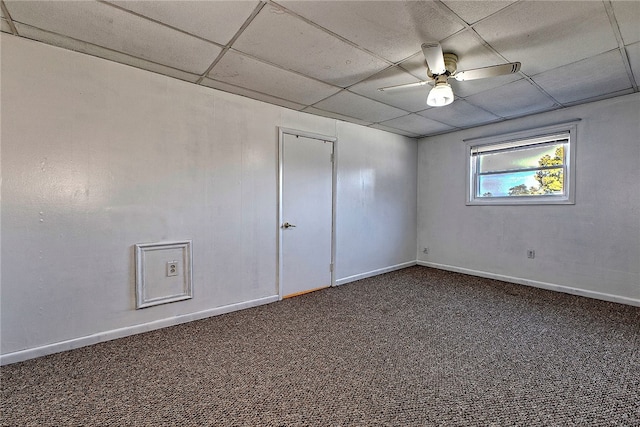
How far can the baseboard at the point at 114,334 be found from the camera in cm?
219

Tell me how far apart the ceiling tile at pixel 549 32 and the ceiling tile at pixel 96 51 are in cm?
256

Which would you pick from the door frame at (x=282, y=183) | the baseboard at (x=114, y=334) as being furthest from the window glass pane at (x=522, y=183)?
the baseboard at (x=114, y=334)

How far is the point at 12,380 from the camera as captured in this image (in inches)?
76.7

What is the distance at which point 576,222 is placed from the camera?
372 cm

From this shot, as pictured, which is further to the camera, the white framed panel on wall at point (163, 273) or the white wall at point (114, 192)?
the white framed panel on wall at point (163, 273)

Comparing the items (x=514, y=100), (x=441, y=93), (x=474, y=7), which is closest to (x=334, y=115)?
(x=441, y=93)

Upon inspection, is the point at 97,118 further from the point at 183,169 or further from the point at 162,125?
the point at 183,169

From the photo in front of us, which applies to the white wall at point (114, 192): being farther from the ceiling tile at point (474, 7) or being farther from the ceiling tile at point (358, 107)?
the ceiling tile at point (474, 7)

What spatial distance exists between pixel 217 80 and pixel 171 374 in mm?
2589

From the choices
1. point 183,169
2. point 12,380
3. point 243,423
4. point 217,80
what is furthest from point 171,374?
point 217,80

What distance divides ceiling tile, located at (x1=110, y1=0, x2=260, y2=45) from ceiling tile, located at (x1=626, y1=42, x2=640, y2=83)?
9.49ft

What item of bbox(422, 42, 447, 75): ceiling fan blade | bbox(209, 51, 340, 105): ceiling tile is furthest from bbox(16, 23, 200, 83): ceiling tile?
bbox(422, 42, 447, 75): ceiling fan blade

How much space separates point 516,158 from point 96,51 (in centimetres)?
520

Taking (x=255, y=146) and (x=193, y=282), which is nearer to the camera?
(x=193, y=282)
